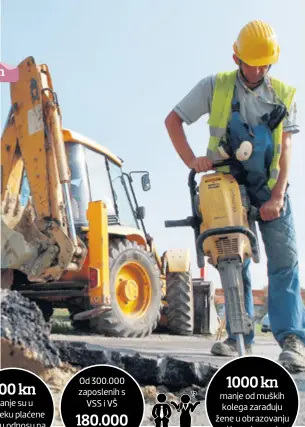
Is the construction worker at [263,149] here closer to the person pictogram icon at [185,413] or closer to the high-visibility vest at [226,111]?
the high-visibility vest at [226,111]

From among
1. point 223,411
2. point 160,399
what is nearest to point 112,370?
point 160,399

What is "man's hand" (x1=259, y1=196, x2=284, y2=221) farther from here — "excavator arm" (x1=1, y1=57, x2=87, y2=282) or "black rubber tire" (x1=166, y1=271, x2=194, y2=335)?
"black rubber tire" (x1=166, y1=271, x2=194, y2=335)

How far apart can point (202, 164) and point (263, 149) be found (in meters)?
0.22

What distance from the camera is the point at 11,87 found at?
4.50 metres

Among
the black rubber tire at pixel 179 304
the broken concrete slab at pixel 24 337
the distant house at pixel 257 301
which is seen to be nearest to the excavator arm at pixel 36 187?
the distant house at pixel 257 301

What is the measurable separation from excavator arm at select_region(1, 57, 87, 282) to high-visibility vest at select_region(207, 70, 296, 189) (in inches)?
85.1

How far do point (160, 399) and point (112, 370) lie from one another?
0.11 meters

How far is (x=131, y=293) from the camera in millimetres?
4855

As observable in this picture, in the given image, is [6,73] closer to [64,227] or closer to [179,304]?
[64,227]

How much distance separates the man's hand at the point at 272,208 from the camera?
6.81 feet

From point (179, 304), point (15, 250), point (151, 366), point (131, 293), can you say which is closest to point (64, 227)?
point (15, 250)

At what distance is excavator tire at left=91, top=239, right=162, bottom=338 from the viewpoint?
4441 mm

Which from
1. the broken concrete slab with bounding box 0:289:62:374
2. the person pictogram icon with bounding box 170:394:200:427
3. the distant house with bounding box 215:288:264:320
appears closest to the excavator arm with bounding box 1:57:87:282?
the distant house with bounding box 215:288:264:320

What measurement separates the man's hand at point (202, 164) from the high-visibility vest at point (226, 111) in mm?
42
